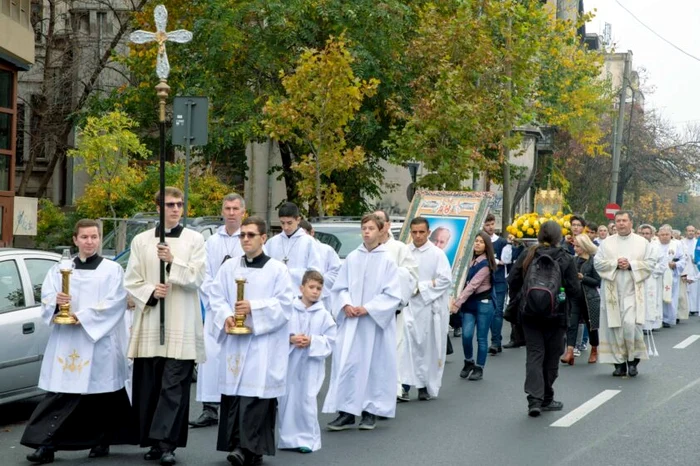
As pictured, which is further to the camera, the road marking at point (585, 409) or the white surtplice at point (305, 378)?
the road marking at point (585, 409)

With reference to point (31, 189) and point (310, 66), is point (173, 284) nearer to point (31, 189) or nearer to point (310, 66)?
point (310, 66)

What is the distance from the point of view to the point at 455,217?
64.6ft

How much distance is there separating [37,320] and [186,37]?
9.13ft

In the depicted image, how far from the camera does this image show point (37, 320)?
11.0m

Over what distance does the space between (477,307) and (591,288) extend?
243cm

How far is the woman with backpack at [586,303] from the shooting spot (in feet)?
52.5

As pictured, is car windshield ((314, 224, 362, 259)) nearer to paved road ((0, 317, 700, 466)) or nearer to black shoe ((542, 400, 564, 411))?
paved road ((0, 317, 700, 466))

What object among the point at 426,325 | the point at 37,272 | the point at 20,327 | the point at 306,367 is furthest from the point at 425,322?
the point at 20,327

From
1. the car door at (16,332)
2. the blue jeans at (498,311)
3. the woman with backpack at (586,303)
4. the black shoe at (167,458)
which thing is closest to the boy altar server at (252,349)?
the black shoe at (167,458)

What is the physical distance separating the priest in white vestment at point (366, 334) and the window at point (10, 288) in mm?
2727

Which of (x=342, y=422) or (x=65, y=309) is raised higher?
(x=65, y=309)

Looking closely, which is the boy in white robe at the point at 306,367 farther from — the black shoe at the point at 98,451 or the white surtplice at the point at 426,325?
the white surtplice at the point at 426,325

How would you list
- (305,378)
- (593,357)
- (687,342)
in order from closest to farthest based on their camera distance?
(305,378) → (593,357) → (687,342)

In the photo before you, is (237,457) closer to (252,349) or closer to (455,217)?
(252,349)
